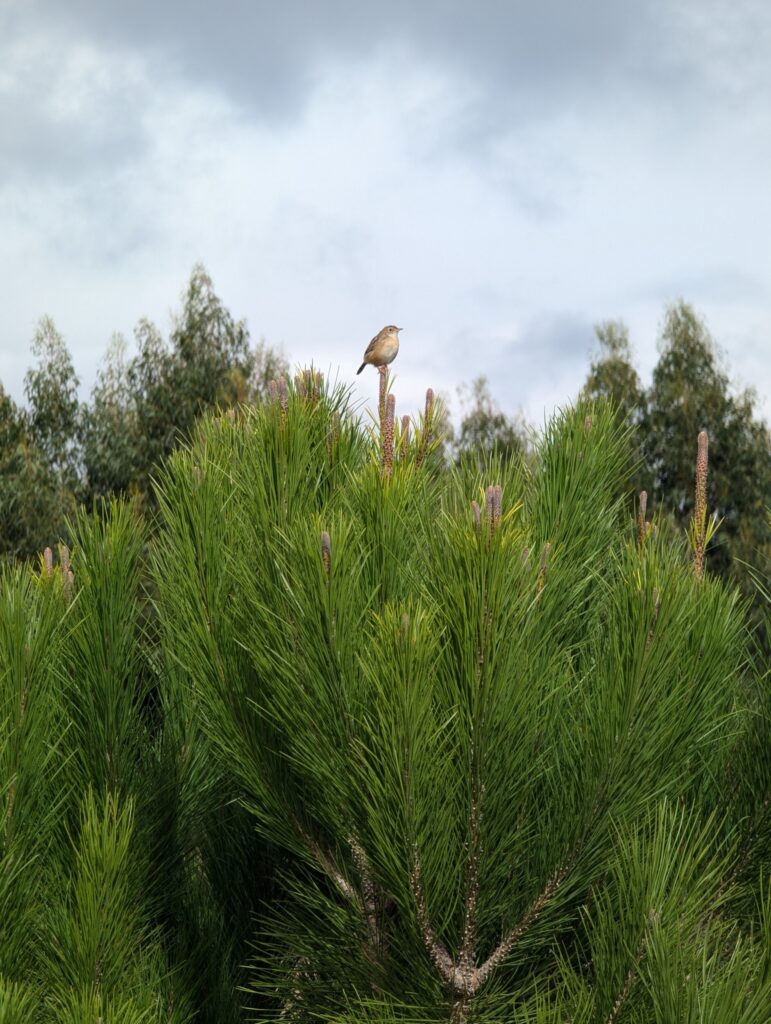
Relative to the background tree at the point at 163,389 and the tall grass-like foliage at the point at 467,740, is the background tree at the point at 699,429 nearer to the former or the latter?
the background tree at the point at 163,389

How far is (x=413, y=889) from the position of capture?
263 centimetres

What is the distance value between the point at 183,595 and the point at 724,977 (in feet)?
5.20

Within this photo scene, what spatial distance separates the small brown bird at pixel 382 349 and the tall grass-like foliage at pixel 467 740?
1.69m

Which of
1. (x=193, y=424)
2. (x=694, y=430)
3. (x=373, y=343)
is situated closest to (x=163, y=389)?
(x=193, y=424)

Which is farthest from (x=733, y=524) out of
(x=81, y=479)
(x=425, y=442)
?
(x=425, y=442)

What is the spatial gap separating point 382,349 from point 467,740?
9.15 feet

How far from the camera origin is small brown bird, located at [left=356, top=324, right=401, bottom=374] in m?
5.06

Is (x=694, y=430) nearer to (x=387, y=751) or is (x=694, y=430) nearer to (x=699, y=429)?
(x=699, y=429)

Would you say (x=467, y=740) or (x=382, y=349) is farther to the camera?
(x=382, y=349)

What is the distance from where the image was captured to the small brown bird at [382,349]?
506 centimetres

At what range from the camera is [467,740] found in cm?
257

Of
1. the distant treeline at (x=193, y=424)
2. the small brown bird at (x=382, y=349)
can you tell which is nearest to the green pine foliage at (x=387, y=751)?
the small brown bird at (x=382, y=349)

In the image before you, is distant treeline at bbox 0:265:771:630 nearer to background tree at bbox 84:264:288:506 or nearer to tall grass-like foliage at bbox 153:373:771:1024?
background tree at bbox 84:264:288:506

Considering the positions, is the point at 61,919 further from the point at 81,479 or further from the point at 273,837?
the point at 81,479
